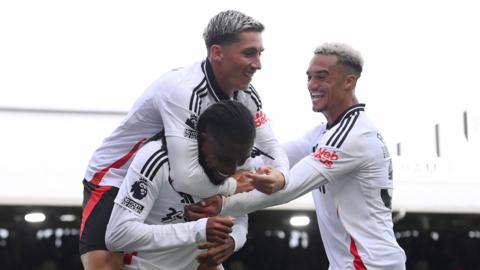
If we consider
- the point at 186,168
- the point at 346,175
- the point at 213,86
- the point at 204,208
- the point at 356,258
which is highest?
the point at 213,86

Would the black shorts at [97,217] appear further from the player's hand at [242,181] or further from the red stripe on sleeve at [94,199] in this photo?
the player's hand at [242,181]

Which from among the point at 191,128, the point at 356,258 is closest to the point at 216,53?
the point at 191,128

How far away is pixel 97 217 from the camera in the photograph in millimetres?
5000

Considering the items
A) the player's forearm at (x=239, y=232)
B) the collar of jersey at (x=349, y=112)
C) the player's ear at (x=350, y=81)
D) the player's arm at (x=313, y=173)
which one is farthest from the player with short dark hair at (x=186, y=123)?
the player's ear at (x=350, y=81)

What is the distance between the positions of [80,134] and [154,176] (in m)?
7.26

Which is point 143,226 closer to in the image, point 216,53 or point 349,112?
point 216,53

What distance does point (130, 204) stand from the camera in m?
4.54

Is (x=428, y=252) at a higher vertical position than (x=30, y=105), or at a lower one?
lower

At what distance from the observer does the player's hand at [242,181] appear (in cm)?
494

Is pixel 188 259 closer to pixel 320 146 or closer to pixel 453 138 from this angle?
pixel 320 146

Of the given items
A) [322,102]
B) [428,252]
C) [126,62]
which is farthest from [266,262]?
[322,102]

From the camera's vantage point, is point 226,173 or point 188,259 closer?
point 226,173

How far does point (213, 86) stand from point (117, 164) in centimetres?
60

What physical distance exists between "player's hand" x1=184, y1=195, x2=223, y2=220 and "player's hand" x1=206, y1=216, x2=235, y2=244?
0.19m
